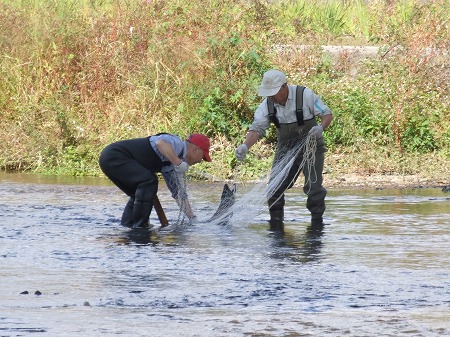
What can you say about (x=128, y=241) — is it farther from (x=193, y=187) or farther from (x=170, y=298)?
(x=193, y=187)

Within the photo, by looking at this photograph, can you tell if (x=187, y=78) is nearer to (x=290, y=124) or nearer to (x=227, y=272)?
(x=290, y=124)

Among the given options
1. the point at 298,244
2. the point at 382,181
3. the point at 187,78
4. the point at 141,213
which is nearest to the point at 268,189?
the point at 141,213

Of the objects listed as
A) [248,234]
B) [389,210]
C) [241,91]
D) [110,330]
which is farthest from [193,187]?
[110,330]

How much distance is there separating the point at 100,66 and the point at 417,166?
18.1 ft

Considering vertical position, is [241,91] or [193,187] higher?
[241,91]

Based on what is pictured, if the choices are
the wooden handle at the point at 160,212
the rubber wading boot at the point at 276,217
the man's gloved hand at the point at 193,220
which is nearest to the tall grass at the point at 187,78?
the rubber wading boot at the point at 276,217

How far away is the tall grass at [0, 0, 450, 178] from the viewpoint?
17109 millimetres

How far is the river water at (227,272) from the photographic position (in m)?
6.93

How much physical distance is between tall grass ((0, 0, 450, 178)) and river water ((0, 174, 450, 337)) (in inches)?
134

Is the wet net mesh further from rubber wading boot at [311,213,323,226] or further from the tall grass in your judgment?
the tall grass

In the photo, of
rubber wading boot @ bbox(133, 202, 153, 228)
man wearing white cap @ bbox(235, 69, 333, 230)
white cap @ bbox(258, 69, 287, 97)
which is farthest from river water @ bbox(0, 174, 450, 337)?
white cap @ bbox(258, 69, 287, 97)

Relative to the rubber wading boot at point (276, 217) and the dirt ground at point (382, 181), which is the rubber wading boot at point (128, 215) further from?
the dirt ground at point (382, 181)

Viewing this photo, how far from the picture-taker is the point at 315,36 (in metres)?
20.5

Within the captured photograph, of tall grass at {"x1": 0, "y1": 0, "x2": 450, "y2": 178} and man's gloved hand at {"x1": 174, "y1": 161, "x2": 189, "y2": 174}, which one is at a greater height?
tall grass at {"x1": 0, "y1": 0, "x2": 450, "y2": 178}
